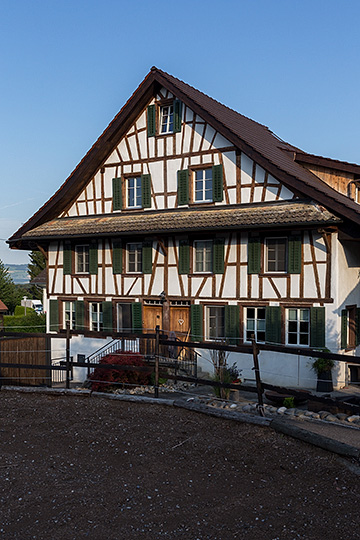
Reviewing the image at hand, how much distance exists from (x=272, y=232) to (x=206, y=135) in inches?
173

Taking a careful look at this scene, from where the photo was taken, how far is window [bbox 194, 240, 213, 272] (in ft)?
62.3

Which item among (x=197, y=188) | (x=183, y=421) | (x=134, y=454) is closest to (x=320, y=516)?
(x=134, y=454)

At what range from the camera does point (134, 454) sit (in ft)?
25.9

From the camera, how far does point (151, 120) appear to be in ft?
66.4

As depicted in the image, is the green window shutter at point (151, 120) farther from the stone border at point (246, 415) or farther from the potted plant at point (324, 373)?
the stone border at point (246, 415)

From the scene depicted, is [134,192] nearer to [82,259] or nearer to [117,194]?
[117,194]

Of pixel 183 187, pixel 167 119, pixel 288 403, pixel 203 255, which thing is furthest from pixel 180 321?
pixel 288 403

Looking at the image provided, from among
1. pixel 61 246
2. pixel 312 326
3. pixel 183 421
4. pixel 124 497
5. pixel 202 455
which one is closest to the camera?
pixel 124 497

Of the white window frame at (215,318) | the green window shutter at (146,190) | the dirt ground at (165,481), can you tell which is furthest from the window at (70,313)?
the dirt ground at (165,481)

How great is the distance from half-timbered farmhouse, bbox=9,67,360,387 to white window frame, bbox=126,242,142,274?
39mm

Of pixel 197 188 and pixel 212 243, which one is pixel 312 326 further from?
pixel 197 188

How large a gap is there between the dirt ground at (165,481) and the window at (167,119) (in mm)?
12835

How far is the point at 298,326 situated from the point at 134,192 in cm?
826

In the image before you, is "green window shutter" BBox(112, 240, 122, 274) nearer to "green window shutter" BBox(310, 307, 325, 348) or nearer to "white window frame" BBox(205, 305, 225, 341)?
"white window frame" BBox(205, 305, 225, 341)
